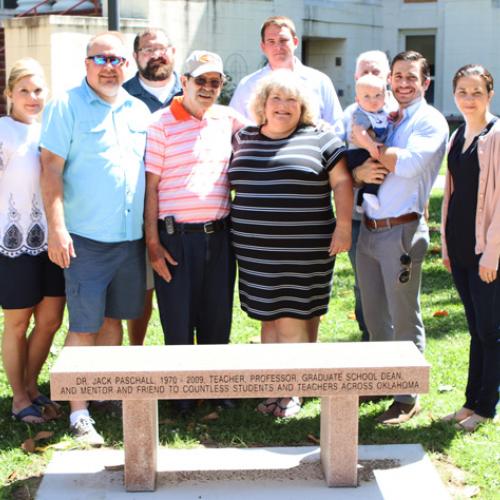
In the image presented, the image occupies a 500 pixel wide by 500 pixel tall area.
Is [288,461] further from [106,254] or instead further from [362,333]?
[362,333]

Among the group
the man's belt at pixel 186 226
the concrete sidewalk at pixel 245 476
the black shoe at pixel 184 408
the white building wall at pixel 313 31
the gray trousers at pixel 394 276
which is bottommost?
the concrete sidewalk at pixel 245 476

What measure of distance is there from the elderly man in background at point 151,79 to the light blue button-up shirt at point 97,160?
0.83 m

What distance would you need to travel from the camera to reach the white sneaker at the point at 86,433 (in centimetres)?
502

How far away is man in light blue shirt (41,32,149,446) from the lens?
4.84 m

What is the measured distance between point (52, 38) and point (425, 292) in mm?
9161

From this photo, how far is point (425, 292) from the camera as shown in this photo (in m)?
8.11

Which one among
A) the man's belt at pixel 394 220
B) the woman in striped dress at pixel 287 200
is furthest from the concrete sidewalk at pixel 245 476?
the man's belt at pixel 394 220

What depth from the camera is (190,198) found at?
514 cm

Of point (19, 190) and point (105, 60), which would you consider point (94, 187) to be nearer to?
point (19, 190)

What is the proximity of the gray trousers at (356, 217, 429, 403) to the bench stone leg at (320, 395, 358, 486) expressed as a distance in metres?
0.95

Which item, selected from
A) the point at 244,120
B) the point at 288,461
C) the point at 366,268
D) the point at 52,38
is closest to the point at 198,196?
the point at 244,120

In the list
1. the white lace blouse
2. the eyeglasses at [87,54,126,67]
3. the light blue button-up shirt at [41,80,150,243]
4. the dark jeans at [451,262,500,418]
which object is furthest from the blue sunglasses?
the dark jeans at [451,262,500,418]

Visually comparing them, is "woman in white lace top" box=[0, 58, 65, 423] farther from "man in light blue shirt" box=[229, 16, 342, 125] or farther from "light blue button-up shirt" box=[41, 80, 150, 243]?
"man in light blue shirt" box=[229, 16, 342, 125]

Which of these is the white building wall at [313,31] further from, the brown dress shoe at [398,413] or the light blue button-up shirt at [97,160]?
the brown dress shoe at [398,413]
